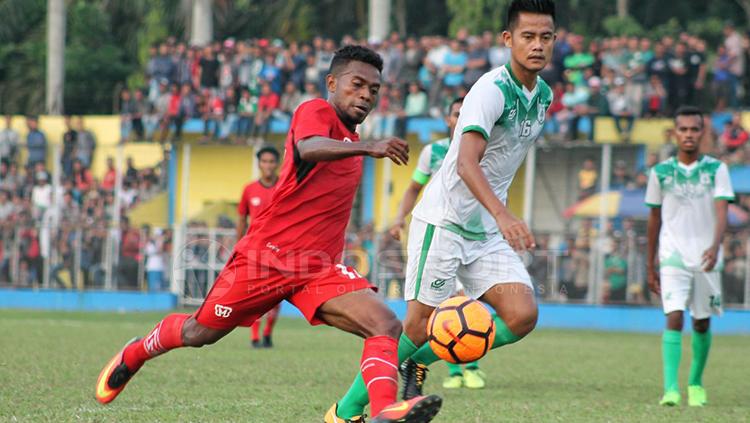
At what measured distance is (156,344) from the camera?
7.62 metres

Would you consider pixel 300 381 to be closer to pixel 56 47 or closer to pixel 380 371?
pixel 380 371

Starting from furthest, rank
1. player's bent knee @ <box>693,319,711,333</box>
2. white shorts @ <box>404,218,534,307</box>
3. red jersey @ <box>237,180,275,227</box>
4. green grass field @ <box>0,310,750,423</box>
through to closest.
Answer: red jersey @ <box>237,180,275,227</box>, player's bent knee @ <box>693,319,711,333</box>, green grass field @ <box>0,310,750,423</box>, white shorts @ <box>404,218,534,307</box>

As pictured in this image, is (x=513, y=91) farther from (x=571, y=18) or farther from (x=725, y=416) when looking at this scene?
(x=571, y=18)

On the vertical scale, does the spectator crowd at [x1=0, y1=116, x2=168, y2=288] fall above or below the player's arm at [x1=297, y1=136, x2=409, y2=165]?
below

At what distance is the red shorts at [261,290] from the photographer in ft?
22.7

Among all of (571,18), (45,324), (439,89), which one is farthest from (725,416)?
(571,18)

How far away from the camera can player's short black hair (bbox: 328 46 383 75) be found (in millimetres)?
7031

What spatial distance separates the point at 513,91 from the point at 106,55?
106 feet

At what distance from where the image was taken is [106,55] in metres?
37.9

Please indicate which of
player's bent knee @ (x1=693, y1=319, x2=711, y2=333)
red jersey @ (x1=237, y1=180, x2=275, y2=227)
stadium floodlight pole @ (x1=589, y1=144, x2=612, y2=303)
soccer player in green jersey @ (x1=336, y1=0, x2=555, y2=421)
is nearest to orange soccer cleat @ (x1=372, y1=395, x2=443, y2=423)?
soccer player in green jersey @ (x1=336, y1=0, x2=555, y2=421)

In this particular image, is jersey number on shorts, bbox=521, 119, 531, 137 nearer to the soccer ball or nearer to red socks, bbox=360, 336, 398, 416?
the soccer ball

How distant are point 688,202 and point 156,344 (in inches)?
191

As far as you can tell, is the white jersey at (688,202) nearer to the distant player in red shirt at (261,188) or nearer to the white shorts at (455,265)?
the white shorts at (455,265)

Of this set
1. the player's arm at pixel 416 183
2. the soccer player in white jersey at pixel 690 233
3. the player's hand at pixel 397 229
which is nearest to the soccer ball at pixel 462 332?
the player's hand at pixel 397 229
